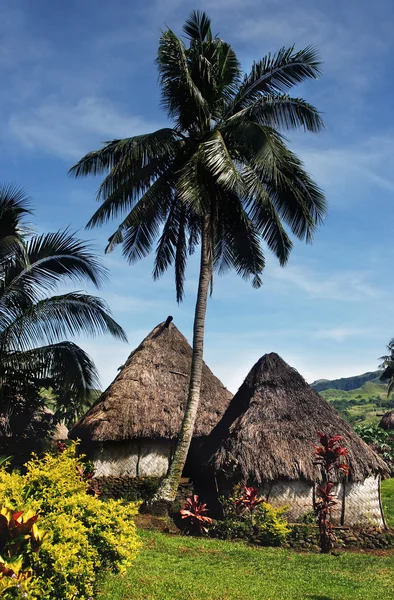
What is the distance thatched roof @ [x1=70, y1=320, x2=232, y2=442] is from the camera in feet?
57.6

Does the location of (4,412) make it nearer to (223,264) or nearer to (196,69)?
(223,264)

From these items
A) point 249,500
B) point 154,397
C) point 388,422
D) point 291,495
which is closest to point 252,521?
point 249,500

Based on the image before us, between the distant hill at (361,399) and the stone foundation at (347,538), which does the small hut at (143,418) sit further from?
the distant hill at (361,399)

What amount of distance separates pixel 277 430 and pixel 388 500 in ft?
21.7

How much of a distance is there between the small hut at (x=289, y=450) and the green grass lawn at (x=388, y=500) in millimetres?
1892

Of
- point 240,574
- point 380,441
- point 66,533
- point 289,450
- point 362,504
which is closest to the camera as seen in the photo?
point 66,533

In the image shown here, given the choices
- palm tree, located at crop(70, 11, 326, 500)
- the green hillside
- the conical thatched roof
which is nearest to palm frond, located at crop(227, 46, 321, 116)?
palm tree, located at crop(70, 11, 326, 500)

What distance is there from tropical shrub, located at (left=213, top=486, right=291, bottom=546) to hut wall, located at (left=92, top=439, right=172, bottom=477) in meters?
4.57

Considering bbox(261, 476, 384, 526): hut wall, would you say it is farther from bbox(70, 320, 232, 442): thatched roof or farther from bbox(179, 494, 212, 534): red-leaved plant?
bbox(70, 320, 232, 442): thatched roof

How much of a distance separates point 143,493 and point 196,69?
40.0 ft

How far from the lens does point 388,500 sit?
18844 mm

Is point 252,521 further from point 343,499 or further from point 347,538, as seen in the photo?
point 343,499

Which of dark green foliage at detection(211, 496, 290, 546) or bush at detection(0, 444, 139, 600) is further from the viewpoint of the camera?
dark green foliage at detection(211, 496, 290, 546)

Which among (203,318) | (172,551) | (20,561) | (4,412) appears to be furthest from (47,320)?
(20,561)
